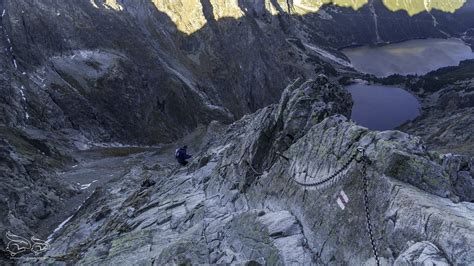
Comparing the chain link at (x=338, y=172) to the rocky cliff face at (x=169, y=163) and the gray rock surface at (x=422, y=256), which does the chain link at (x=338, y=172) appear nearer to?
the rocky cliff face at (x=169, y=163)

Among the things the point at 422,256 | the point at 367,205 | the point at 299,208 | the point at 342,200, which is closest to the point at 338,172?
the point at 342,200

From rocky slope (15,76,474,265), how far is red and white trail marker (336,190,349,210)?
2.6 inches

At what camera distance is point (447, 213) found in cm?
1161

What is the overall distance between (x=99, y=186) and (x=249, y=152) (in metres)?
22.5

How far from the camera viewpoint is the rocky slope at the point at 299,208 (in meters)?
12.3

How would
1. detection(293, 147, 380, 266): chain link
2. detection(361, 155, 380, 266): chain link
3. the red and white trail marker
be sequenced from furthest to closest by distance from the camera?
the red and white trail marker → detection(293, 147, 380, 266): chain link → detection(361, 155, 380, 266): chain link

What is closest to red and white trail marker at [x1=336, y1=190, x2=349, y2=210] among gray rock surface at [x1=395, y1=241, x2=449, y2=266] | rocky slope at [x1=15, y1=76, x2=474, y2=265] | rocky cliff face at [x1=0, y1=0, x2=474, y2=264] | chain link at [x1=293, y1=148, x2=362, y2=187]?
rocky slope at [x1=15, y1=76, x2=474, y2=265]

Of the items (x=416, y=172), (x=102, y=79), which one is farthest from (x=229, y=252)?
(x=102, y=79)

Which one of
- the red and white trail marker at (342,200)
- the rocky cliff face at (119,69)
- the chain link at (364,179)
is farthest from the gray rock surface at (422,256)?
the rocky cliff face at (119,69)

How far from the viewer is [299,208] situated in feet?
57.6

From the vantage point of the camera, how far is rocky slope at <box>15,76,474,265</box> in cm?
1226

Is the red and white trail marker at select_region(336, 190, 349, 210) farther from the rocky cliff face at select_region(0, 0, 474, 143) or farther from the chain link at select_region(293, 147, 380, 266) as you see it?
the rocky cliff face at select_region(0, 0, 474, 143)

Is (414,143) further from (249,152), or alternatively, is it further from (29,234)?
(29,234)

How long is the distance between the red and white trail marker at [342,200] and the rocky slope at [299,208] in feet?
0.22
